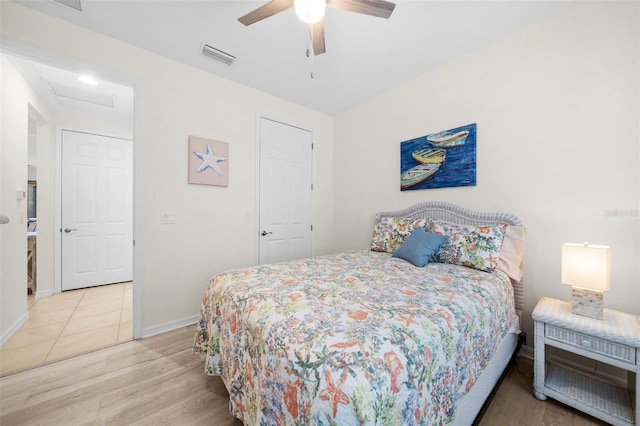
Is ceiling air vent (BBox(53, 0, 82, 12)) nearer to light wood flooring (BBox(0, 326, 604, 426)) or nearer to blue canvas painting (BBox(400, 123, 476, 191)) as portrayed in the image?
light wood flooring (BBox(0, 326, 604, 426))

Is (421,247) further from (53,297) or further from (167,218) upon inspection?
(53,297)

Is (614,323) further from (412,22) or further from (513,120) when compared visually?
(412,22)

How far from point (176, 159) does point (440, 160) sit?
2.71 metres

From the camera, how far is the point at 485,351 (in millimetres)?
1360

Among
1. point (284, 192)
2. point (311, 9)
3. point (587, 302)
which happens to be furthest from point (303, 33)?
point (587, 302)

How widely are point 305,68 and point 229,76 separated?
34.4 inches

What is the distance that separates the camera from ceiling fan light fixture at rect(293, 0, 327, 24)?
4.74 ft

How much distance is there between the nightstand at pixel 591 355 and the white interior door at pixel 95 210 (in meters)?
5.22


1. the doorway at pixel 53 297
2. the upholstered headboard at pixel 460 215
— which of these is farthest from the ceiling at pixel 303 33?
the upholstered headboard at pixel 460 215

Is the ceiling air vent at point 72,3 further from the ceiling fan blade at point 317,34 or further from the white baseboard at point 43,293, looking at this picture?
the white baseboard at point 43,293

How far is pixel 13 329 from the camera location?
235cm

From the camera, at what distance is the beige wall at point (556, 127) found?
5.48 ft

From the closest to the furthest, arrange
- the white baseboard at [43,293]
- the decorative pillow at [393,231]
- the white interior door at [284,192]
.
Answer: the decorative pillow at [393,231]
the white interior door at [284,192]
the white baseboard at [43,293]

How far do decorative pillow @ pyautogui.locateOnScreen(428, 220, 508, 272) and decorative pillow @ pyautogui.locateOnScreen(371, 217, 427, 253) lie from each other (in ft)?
1.13
